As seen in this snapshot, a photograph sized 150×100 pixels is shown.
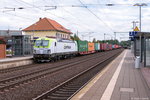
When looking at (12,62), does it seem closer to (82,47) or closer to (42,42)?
(42,42)

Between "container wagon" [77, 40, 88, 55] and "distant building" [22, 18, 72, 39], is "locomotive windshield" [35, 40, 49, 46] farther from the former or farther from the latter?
"distant building" [22, 18, 72, 39]

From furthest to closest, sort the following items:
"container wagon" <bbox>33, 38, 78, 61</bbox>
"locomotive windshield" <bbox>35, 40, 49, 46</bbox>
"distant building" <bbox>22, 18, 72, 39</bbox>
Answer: "distant building" <bbox>22, 18, 72, 39</bbox>, "locomotive windshield" <bbox>35, 40, 49, 46</bbox>, "container wagon" <bbox>33, 38, 78, 61</bbox>

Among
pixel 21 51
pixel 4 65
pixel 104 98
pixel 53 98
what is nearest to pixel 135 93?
pixel 104 98

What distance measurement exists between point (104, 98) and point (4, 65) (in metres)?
14.0

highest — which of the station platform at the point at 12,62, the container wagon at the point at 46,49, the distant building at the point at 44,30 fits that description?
the distant building at the point at 44,30

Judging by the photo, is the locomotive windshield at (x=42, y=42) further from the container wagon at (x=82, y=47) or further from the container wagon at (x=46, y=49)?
the container wagon at (x=82, y=47)

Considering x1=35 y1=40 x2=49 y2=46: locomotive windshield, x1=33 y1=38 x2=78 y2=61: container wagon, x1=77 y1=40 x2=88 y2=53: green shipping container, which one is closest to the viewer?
x1=33 y1=38 x2=78 y2=61: container wagon

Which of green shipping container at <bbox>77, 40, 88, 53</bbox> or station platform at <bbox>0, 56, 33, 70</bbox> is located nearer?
station platform at <bbox>0, 56, 33, 70</bbox>

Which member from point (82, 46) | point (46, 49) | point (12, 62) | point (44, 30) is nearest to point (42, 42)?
point (46, 49)

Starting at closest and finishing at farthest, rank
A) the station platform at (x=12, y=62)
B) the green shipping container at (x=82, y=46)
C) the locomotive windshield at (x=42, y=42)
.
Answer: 1. the station platform at (x=12, y=62)
2. the locomotive windshield at (x=42, y=42)
3. the green shipping container at (x=82, y=46)

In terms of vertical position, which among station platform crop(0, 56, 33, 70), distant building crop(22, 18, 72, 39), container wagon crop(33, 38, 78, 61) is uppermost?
distant building crop(22, 18, 72, 39)

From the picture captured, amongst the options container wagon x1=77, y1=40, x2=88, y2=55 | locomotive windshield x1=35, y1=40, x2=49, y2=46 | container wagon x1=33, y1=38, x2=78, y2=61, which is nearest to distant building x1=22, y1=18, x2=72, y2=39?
container wagon x1=77, y1=40, x2=88, y2=55

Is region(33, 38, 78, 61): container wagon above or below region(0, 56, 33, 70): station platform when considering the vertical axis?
above

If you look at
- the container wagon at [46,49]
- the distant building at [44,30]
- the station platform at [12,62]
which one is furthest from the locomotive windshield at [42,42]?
the distant building at [44,30]
